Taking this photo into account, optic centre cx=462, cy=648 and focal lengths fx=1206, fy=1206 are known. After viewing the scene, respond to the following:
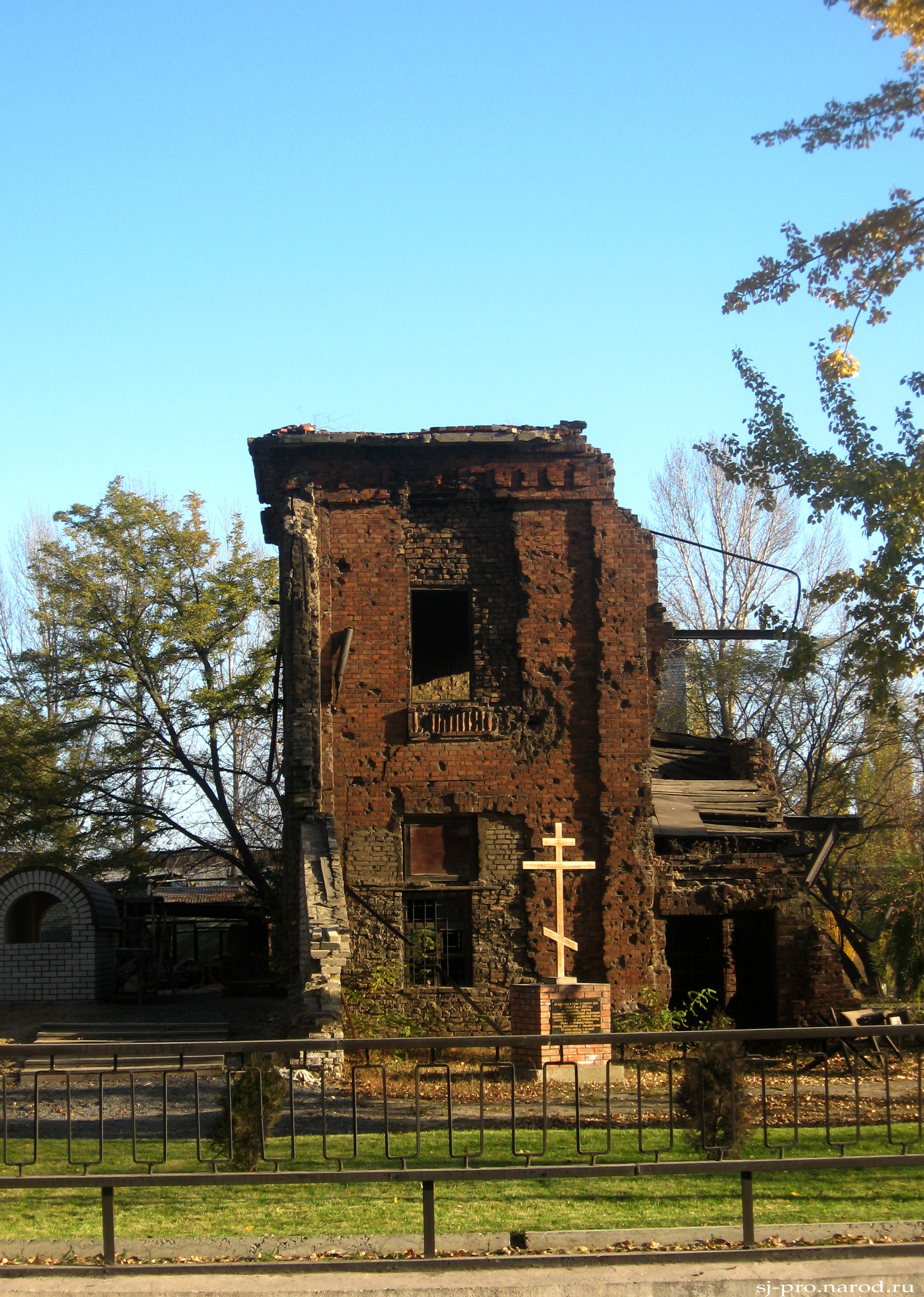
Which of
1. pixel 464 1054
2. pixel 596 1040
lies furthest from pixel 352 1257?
pixel 464 1054

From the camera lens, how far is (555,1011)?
13.9m

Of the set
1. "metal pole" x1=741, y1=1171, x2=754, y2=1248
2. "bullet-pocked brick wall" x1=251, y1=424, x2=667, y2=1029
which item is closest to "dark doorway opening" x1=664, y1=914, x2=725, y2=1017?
"bullet-pocked brick wall" x1=251, y1=424, x2=667, y2=1029

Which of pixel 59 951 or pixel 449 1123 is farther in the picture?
pixel 59 951

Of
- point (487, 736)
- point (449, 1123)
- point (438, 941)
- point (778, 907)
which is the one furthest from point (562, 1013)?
point (449, 1123)

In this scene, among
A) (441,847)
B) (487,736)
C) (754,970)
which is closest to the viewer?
(441,847)

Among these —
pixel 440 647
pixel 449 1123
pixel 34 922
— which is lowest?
pixel 34 922

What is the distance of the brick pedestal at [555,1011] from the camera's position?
13.7 metres

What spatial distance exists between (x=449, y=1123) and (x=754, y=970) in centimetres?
1393

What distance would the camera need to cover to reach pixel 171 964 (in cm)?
2745

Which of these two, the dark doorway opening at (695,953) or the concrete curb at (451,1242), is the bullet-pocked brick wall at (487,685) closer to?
the dark doorway opening at (695,953)

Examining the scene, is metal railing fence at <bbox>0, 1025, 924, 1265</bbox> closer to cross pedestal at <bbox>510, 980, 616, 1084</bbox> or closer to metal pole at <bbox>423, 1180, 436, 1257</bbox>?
metal pole at <bbox>423, 1180, 436, 1257</bbox>

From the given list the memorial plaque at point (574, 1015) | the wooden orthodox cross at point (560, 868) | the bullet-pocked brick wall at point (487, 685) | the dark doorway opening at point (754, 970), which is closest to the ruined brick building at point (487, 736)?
the bullet-pocked brick wall at point (487, 685)

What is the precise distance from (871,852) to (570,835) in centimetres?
2326

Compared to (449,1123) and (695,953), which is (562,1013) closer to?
(449,1123)
